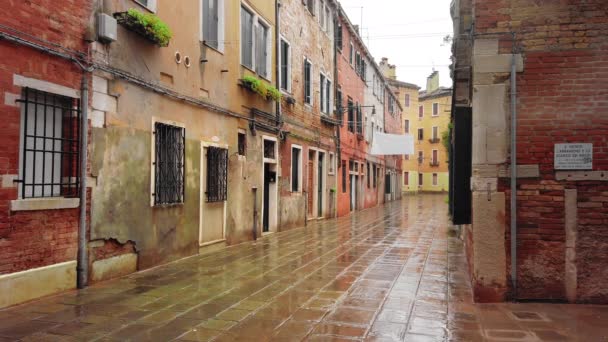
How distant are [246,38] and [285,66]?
8.99ft

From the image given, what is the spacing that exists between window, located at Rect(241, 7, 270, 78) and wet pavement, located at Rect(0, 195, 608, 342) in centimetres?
521

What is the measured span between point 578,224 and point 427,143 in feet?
170

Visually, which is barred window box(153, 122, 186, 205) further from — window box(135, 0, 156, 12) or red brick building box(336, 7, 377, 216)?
red brick building box(336, 7, 377, 216)

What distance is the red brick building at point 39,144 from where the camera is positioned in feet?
18.0

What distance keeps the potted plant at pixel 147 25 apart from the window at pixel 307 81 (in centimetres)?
830

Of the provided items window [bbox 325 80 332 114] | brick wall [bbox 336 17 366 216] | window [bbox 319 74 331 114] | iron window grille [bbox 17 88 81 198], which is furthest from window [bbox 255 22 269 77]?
brick wall [bbox 336 17 366 216]

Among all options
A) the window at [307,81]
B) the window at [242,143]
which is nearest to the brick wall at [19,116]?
the window at [242,143]

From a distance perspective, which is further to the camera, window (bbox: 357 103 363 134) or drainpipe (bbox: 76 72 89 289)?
window (bbox: 357 103 363 134)

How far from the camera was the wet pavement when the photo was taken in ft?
15.2

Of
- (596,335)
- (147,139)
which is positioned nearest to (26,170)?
(147,139)

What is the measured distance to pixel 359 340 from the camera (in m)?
4.47

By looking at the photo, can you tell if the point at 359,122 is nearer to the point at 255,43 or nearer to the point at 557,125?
the point at 255,43

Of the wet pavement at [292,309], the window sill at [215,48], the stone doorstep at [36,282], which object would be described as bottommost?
the wet pavement at [292,309]

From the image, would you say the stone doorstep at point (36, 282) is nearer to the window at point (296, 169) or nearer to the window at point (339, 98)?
the window at point (296, 169)
